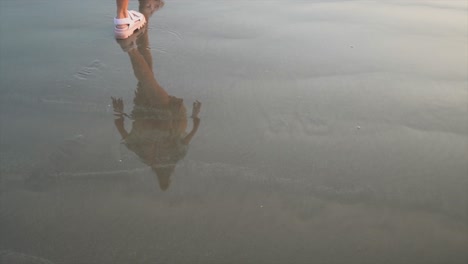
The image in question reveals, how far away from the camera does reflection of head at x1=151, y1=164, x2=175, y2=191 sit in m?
2.46

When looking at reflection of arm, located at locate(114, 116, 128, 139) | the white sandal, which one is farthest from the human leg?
reflection of arm, located at locate(114, 116, 128, 139)

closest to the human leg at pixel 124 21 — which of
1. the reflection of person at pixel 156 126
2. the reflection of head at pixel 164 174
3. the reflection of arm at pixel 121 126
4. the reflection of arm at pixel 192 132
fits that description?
the reflection of person at pixel 156 126

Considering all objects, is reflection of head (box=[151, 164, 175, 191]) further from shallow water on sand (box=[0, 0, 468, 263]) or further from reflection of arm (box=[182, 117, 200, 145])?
reflection of arm (box=[182, 117, 200, 145])

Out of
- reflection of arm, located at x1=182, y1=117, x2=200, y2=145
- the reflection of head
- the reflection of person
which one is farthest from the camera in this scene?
reflection of arm, located at x1=182, y1=117, x2=200, y2=145

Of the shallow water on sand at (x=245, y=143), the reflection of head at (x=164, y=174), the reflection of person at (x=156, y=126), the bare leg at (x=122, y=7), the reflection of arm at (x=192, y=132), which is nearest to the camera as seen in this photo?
the shallow water on sand at (x=245, y=143)

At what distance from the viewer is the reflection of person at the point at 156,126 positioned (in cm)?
265

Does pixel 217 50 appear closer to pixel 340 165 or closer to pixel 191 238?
pixel 340 165

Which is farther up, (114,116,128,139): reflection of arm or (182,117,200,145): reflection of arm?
(182,117,200,145): reflection of arm

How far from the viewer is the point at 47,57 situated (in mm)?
3893

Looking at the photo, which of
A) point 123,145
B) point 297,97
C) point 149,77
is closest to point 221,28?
point 149,77

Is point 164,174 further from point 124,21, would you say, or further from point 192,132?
point 124,21

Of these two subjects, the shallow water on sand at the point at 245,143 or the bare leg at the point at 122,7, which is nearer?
the shallow water on sand at the point at 245,143

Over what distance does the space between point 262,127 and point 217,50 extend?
1394mm

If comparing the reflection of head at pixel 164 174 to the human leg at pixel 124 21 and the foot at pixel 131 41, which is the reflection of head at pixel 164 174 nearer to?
the foot at pixel 131 41
